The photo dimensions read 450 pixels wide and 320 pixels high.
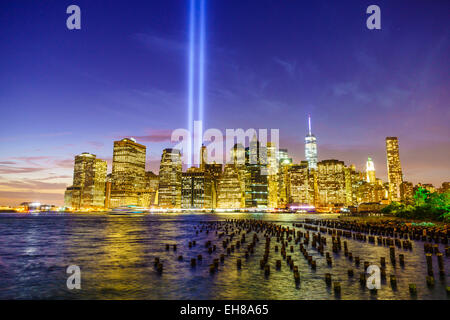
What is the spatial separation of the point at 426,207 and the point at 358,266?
3170 inches

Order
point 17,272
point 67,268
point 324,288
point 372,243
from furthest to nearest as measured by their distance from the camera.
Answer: point 372,243 < point 67,268 < point 17,272 < point 324,288

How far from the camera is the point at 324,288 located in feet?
70.5

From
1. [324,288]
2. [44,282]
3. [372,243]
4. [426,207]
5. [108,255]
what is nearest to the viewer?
[324,288]

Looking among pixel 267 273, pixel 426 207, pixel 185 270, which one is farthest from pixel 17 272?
pixel 426 207

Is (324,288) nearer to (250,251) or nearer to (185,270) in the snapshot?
(185,270)

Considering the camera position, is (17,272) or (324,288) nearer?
(324,288)

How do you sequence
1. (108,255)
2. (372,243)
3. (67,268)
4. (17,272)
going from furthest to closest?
1. (372,243)
2. (108,255)
3. (67,268)
4. (17,272)

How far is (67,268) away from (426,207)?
329 feet
